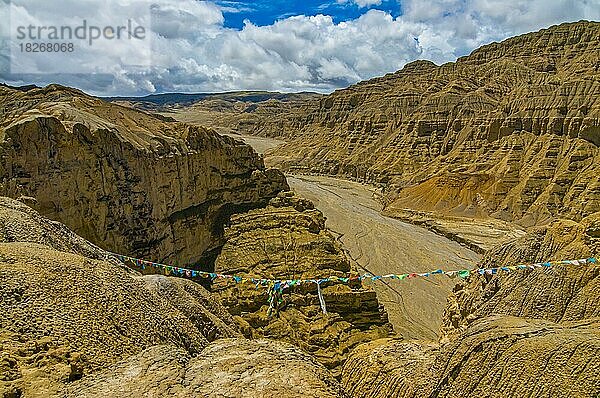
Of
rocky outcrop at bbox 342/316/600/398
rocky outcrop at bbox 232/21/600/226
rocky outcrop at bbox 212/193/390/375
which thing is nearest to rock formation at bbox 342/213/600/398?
rocky outcrop at bbox 342/316/600/398

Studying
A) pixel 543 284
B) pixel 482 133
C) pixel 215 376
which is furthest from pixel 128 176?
pixel 482 133

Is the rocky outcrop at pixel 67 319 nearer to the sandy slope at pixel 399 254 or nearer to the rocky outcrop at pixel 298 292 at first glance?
the rocky outcrop at pixel 298 292

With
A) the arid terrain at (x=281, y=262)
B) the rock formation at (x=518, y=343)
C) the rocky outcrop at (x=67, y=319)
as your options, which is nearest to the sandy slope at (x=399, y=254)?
the arid terrain at (x=281, y=262)

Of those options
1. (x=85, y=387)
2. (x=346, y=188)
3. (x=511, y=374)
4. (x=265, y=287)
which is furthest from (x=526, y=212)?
(x=85, y=387)

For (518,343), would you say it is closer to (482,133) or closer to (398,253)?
(398,253)

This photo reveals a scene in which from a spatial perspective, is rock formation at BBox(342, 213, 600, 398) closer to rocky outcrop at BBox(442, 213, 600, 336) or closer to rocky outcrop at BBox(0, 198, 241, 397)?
rocky outcrop at BBox(442, 213, 600, 336)

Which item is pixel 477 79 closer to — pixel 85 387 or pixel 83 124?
pixel 83 124

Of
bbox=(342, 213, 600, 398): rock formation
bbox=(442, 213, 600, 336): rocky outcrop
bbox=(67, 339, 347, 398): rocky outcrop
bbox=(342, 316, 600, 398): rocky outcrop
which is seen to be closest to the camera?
bbox=(67, 339, 347, 398): rocky outcrop
